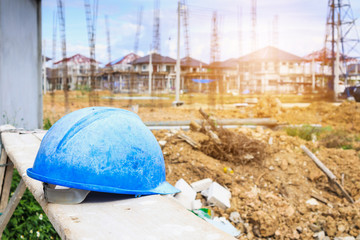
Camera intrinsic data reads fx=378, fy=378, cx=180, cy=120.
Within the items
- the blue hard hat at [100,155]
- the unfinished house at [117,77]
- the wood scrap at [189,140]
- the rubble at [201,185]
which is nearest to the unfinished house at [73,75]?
the unfinished house at [117,77]

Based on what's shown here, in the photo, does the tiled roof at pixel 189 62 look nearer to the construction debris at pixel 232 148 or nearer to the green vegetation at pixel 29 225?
the construction debris at pixel 232 148

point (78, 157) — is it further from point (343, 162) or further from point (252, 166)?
point (343, 162)

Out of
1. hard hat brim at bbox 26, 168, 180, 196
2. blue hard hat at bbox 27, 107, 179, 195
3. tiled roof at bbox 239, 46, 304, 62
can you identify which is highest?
tiled roof at bbox 239, 46, 304, 62

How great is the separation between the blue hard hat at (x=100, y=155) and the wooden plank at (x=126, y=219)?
9 centimetres

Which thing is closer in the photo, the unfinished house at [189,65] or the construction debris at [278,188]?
the construction debris at [278,188]

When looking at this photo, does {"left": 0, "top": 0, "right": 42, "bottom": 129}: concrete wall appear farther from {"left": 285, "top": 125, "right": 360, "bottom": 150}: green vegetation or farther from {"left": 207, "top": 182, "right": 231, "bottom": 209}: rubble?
{"left": 285, "top": 125, "right": 360, "bottom": 150}: green vegetation

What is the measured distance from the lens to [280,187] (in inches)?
201

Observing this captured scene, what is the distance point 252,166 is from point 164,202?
3.97 m

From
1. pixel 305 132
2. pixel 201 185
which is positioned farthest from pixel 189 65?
pixel 201 185

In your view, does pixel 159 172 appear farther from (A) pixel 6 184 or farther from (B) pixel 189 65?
(B) pixel 189 65

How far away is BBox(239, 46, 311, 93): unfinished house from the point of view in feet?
106

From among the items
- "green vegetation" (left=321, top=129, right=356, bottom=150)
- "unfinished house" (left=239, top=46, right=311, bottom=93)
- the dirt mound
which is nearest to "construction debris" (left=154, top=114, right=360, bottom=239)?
"green vegetation" (left=321, top=129, right=356, bottom=150)

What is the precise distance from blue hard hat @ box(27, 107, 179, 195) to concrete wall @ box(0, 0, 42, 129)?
337 cm

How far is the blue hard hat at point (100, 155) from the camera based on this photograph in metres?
1.68
